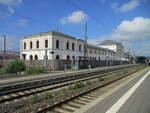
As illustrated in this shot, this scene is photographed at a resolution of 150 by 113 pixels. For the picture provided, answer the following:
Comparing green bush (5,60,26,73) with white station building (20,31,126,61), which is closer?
green bush (5,60,26,73)

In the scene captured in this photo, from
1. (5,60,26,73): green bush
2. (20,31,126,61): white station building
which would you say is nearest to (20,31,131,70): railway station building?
(20,31,126,61): white station building

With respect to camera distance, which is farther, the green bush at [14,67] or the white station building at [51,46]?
the white station building at [51,46]

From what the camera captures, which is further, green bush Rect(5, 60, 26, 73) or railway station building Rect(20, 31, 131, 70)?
railway station building Rect(20, 31, 131, 70)

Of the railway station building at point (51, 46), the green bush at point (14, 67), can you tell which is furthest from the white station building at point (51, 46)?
the green bush at point (14, 67)

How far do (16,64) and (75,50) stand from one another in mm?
29368

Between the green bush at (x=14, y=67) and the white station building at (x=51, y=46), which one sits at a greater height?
the white station building at (x=51, y=46)

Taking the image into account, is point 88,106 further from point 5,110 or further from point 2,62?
point 2,62

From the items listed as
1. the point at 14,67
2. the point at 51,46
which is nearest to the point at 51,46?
the point at 51,46

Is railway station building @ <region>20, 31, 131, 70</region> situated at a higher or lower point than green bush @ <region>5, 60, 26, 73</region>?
higher

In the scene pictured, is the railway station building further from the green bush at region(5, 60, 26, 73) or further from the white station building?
the green bush at region(5, 60, 26, 73)

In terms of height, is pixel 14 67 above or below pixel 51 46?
below

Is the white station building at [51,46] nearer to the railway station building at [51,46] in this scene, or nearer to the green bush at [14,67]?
the railway station building at [51,46]

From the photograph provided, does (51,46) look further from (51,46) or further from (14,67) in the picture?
(14,67)

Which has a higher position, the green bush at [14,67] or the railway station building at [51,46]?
the railway station building at [51,46]
